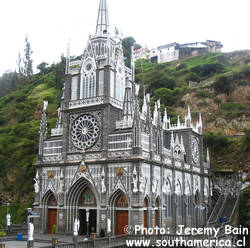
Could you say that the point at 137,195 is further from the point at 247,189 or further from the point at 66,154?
the point at 247,189

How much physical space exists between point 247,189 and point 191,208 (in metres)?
8.25

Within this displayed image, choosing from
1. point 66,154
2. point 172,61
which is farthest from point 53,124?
point 172,61

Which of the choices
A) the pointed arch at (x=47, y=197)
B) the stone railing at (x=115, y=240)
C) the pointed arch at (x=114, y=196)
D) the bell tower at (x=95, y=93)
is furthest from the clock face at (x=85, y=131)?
the stone railing at (x=115, y=240)

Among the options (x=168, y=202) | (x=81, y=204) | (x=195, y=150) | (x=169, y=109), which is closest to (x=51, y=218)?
(x=81, y=204)

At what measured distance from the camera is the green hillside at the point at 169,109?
49500 millimetres

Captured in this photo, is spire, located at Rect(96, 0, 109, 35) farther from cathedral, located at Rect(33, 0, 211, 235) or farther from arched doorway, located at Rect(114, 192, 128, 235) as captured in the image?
arched doorway, located at Rect(114, 192, 128, 235)

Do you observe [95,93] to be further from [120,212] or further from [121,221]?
[121,221]

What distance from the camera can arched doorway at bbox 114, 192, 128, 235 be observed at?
30.2m

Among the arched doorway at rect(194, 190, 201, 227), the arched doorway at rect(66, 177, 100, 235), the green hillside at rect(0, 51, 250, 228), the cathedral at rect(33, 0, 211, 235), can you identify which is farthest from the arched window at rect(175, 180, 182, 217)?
the green hillside at rect(0, 51, 250, 228)

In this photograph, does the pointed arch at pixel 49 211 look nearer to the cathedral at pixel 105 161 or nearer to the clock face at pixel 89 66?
the cathedral at pixel 105 161

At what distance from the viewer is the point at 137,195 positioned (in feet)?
94.7

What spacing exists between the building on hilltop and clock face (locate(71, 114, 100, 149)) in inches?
3715

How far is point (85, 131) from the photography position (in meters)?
33.9

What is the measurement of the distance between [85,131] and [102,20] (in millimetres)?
14355
